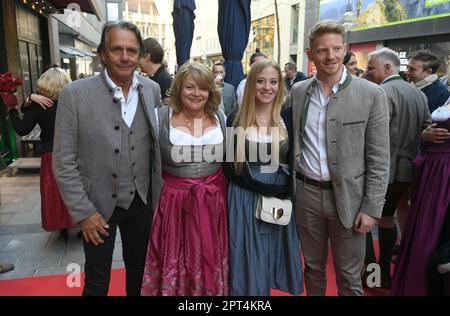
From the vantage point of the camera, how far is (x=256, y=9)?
28250mm

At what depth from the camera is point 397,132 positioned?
308cm

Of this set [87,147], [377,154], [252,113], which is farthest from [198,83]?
[377,154]

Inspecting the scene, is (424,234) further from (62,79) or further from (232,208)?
(62,79)

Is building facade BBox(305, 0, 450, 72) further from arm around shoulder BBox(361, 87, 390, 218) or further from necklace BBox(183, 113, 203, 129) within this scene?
necklace BBox(183, 113, 203, 129)

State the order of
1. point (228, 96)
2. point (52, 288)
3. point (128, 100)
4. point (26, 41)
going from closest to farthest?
point (128, 100) < point (52, 288) < point (228, 96) < point (26, 41)

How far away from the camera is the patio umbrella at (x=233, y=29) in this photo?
374 cm

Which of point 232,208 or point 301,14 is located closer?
point 232,208

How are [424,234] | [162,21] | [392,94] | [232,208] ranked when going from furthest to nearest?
1. [162,21]
2. [392,94]
3. [424,234]
4. [232,208]

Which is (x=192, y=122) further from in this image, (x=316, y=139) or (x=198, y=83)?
(x=316, y=139)

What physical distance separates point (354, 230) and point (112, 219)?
150cm

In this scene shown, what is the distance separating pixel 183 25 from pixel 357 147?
147 inches

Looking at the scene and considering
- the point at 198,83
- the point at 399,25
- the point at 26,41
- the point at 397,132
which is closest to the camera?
the point at 198,83

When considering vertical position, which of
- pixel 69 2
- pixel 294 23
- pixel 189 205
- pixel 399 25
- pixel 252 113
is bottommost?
pixel 189 205
